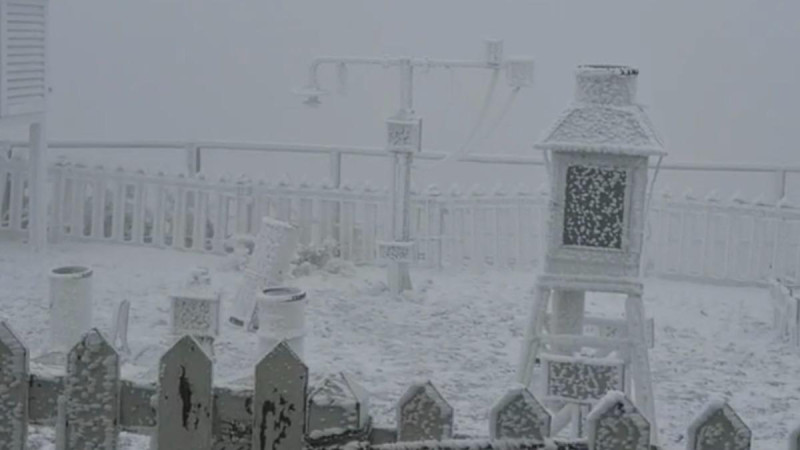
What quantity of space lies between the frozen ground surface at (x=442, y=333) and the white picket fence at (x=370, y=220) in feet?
0.80

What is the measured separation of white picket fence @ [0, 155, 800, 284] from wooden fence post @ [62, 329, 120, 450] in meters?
6.48

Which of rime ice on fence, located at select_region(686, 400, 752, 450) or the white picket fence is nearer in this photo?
rime ice on fence, located at select_region(686, 400, 752, 450)

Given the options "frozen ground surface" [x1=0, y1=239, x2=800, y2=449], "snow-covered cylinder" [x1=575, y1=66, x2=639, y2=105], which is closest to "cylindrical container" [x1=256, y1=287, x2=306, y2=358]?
"frozen ground surface" [x1=0, y1=239, x2=800, y2=449]

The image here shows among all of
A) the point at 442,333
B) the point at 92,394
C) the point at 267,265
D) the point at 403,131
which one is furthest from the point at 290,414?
the point at 403,131

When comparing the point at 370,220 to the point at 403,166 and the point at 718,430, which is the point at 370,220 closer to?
the point at 403,166

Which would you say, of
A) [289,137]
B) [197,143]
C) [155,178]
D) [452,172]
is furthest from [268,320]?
[289,137]

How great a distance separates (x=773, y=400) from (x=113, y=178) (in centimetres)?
595

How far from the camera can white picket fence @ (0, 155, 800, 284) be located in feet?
28.6

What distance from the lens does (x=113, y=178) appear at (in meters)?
9.52

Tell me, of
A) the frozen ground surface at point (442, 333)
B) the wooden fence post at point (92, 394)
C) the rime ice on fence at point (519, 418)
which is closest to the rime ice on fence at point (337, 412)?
the rime ice on fence at point (519, 418)

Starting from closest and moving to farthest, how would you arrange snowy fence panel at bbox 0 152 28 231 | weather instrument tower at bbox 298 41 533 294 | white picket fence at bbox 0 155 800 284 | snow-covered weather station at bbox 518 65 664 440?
1. snow-covered weather station at bbox 518 65 664 440
2. weather instrument tower at bbox 298 41 533 294
3. white picket fence at bbox 0 155 800 284
4. snowy fence panel at bbox 0 152 28 231

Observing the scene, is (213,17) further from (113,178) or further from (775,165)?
(775,165)

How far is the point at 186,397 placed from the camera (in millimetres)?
2334

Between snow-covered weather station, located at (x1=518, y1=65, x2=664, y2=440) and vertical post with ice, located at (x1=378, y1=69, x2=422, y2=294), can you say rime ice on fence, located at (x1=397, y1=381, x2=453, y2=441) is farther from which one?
vertical post with ice, located at (x1=378, y1=69, x2=422, y2=294)
